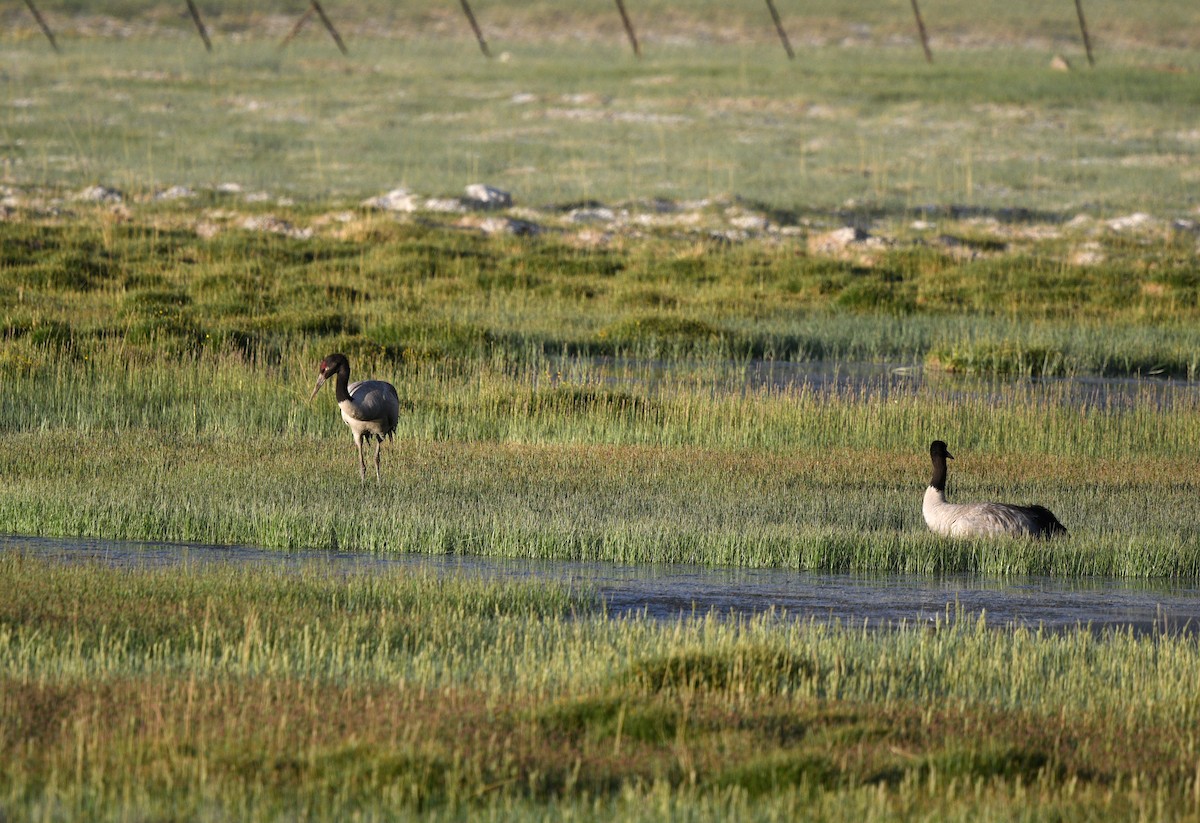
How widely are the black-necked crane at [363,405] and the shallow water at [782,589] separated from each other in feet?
12.5

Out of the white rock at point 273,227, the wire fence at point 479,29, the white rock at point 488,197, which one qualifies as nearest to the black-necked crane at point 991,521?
the white rock at point 273,227

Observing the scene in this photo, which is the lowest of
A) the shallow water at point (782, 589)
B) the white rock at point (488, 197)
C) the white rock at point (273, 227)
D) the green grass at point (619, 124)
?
the shallow water at point (782, 589)

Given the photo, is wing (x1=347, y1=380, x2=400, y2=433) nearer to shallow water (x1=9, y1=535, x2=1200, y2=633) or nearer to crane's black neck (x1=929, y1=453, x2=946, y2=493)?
shallow water (x1=9, y1=535, x2=1200, y2=633)

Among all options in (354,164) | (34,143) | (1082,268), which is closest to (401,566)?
(1082,268)

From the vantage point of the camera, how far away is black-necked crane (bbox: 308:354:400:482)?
1873cm

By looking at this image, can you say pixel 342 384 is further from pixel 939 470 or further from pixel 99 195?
pixel 99 195

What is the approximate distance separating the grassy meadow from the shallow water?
0.41 meters

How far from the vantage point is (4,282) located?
113 ft

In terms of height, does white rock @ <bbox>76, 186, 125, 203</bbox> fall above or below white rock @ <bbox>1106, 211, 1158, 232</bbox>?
below

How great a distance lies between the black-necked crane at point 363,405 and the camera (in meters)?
18.7

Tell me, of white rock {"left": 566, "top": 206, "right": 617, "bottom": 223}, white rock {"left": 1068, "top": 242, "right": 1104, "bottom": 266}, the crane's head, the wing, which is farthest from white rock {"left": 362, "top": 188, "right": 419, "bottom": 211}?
the wing

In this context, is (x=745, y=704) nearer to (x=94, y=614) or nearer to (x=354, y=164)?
(x=94, y=614)

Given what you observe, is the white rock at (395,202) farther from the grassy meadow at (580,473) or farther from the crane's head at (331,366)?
the crane's head at (331,366)

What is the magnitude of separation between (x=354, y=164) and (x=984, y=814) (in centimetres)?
6216
